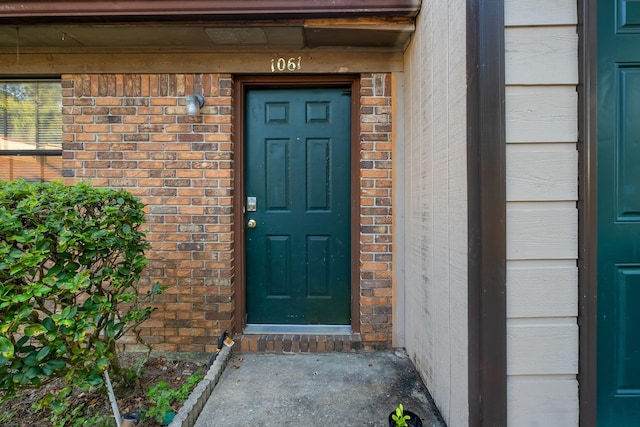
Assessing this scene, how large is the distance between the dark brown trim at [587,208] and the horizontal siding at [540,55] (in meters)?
0.04

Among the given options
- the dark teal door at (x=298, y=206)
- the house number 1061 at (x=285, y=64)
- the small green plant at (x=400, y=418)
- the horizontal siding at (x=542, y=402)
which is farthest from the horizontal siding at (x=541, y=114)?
the house number 1061 at (x=285, y=64)

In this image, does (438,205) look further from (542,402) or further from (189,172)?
(189,172)

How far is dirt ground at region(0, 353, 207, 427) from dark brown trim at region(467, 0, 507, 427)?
1.86 metres

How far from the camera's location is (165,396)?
2.10 meters

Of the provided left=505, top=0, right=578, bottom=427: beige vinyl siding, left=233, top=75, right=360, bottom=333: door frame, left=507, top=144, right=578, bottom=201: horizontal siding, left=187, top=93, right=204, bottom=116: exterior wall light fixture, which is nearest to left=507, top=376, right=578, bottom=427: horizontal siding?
left=505, top=0, right=578, bottom=427: beige vinyl siding

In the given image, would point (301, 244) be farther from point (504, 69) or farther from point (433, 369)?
point (504, 69)

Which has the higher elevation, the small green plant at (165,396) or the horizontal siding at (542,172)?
the horizontal siding at (542,172)

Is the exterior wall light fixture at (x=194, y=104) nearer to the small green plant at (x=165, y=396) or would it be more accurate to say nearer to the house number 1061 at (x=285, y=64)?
the house number 1061 at (x=285, y=64)

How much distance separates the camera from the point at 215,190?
279 centimetres

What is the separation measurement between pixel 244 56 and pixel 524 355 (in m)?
2.77

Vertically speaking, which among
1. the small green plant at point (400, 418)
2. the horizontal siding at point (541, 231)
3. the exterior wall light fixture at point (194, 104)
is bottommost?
the small green plant at point (400, 418)

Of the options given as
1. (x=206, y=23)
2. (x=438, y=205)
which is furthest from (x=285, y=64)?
(x=438, y=205)

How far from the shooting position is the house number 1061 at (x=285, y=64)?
278 centimetres

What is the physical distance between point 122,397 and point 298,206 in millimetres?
1851
